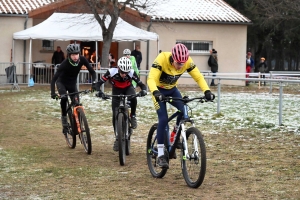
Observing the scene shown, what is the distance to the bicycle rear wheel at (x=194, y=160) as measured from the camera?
822 centimetres

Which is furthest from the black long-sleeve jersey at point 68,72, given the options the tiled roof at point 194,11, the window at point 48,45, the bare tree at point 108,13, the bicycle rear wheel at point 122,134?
the window at point 48,45

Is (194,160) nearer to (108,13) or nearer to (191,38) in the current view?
(108,13)

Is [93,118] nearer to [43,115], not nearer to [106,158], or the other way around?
[43,115]

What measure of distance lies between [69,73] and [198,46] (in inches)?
1073

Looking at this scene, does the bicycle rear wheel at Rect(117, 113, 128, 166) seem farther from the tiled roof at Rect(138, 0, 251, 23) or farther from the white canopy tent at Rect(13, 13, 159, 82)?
the tiled roof at Rect(138, 0, 251, 23)

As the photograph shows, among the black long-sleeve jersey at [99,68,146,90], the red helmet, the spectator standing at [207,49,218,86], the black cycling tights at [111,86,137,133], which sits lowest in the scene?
the black cycling tights at [111,86,137,133]

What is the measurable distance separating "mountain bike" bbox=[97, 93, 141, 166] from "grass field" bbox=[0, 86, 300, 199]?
0.19 metres

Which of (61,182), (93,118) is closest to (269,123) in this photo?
(93,118)

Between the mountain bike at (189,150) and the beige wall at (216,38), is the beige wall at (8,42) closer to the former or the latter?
the beige wall at (216,38)

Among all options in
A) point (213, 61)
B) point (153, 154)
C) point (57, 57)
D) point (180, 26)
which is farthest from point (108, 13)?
point (153, 154)

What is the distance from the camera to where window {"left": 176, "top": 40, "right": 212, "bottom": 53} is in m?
A: 38.8

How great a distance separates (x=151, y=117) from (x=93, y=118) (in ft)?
4.78

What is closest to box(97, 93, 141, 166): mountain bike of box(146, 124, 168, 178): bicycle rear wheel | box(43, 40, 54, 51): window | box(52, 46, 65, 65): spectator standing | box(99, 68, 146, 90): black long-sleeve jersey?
box(99, 68, 146, 90): black long-sleeve jersey

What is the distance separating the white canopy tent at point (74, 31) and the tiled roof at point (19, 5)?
192cm
